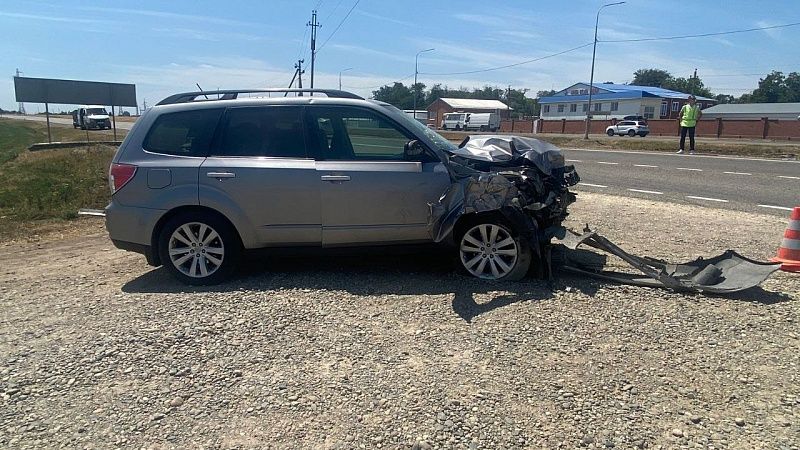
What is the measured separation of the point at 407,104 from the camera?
107 meters

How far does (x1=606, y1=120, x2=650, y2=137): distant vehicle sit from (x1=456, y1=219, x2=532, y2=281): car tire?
48.0 m

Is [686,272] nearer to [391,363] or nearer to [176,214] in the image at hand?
[391,363]

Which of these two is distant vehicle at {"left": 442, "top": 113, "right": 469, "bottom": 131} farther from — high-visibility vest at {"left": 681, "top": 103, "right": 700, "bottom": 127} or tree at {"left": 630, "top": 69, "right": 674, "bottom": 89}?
tree at {"left": 630, "top": 69, "right": 674, "bottom": 89}

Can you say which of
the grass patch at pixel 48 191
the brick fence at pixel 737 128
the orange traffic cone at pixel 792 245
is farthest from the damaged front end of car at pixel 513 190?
the brick fence at pixel 737 128

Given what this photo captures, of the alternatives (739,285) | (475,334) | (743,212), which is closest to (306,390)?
(475,334)

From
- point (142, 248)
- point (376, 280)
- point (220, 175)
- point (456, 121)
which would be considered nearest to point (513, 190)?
point (376, 280)

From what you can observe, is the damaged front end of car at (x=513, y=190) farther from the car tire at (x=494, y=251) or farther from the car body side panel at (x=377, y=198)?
the car body side panel at (x=377, y=198)

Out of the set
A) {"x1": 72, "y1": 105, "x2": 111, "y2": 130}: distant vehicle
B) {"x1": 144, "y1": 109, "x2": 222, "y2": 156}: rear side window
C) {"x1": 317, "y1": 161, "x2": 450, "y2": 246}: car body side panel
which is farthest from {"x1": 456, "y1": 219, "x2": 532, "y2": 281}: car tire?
{"x1": 72, "y1": 105, "x2": 111, "y2": 130}: distant vehicle

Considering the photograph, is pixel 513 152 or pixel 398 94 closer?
pixel 513 152

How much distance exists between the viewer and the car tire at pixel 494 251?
5133 millimetres

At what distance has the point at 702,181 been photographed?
13141 millimetres

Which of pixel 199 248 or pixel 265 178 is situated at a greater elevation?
pixel 265 178

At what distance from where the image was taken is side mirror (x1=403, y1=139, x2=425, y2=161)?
5352 mm

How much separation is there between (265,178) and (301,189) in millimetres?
357
